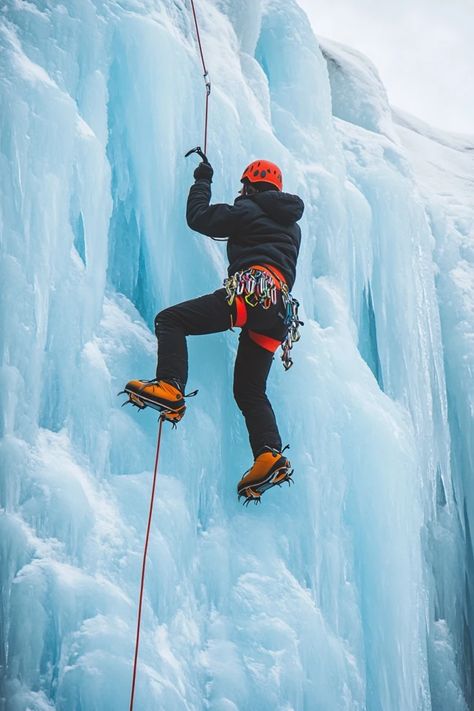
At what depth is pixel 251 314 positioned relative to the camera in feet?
10.1

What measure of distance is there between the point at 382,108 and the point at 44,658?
554 cm

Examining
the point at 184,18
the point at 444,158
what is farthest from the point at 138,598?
the point at 444,158

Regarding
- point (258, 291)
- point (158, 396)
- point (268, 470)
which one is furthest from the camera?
point (258, 291)

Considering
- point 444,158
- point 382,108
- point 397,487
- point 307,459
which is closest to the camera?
point 307,459

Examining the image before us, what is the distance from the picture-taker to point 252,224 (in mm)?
3227

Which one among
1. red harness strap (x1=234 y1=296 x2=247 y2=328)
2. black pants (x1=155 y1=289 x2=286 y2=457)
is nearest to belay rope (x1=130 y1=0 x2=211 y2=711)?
black pants (x1=155 y1=289 x2=286 y2=457)

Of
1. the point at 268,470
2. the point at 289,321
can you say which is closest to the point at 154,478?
the point at 268,470

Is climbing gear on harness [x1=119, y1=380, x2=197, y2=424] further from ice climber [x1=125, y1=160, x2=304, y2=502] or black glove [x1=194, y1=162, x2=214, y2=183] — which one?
black glove [x1=194, y1=162, x2=214, y2=183]

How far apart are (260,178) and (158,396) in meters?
1.15

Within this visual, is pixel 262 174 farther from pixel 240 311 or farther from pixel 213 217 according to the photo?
pixel 240 311

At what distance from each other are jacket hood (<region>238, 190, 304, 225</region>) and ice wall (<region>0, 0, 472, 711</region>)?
43 centimetres

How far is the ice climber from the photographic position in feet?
9.66

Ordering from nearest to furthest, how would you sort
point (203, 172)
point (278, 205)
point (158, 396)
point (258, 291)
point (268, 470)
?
point (158, 396) → point (268, 470) → point (258, 291) → point (278, 205) → point (203, 172)

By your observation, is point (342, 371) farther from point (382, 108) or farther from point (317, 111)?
point (382, 108)
